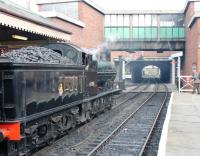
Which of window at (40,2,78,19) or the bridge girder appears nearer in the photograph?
window at (40,2,78,19)

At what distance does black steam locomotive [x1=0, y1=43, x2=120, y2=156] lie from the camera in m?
7.99

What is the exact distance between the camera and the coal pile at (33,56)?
885 cm

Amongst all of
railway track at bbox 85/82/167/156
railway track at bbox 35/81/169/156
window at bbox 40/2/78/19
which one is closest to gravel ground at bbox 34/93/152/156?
railway track at bbox 35/81/169/156

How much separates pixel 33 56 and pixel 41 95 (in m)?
1.01

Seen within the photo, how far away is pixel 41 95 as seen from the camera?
9.16 m

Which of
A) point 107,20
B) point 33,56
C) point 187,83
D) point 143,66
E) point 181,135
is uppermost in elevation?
point 107,20

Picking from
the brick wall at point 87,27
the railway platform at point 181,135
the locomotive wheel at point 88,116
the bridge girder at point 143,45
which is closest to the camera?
the railway platform at point 181,135

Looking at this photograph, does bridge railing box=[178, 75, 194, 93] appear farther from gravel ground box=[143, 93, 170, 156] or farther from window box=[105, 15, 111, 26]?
gravel ground box=[143, 93, 170, 156]

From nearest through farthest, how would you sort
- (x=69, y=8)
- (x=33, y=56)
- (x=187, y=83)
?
(x=33, y=56)
(x=187, y=83)
(x=69, y=8)

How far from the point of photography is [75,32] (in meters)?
29.6

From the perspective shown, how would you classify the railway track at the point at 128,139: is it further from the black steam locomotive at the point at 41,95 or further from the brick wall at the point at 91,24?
the brick wall at the point at 91,24

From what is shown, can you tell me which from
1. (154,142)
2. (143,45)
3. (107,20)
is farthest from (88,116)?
(107,20)

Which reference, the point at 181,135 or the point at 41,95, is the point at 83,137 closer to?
the point at 181,135

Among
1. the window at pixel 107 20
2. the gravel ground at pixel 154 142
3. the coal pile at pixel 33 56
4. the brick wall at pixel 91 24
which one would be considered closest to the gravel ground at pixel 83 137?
the gravel ground at pixel 154 142
